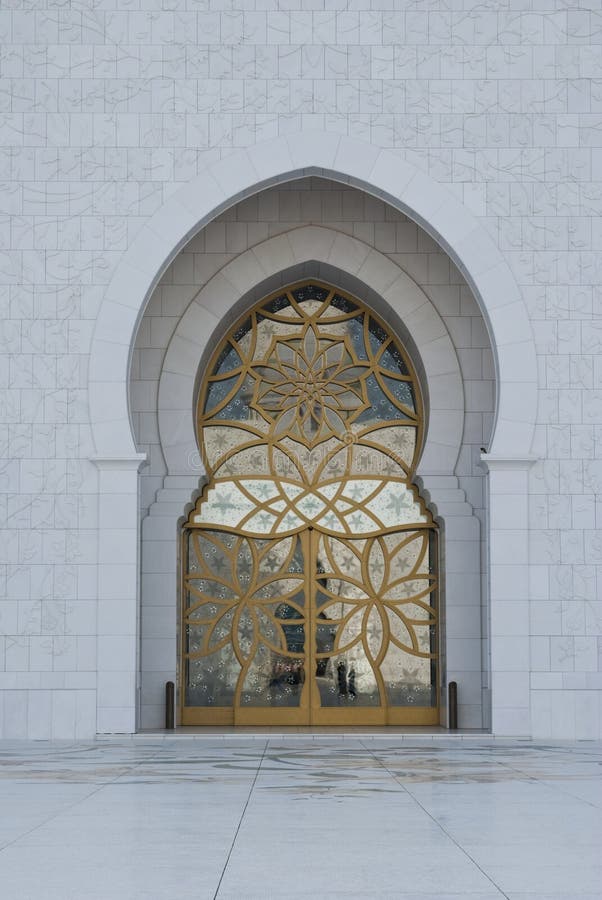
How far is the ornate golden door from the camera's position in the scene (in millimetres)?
13094

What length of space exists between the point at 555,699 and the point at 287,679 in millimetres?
2932

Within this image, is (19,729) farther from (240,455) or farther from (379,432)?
(379,432)

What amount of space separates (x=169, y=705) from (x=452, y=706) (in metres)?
2.83

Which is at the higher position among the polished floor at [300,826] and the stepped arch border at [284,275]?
the stepped arch border at [284,275]

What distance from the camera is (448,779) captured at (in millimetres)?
7781

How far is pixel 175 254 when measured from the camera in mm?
12062

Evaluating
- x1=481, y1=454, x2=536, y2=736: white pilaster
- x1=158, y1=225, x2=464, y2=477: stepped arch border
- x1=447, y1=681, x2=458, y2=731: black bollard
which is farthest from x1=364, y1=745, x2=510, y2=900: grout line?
x1=158, y1=225, x2=464, y2=477: stepped arch border

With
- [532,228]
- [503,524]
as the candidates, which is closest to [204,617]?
[503,524]

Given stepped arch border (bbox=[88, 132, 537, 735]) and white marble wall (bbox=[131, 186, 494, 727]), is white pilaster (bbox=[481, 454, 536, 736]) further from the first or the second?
white marble wall (bbox=[131, 186, 494, 727])

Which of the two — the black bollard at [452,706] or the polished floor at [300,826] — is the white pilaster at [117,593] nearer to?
the polished floor at [300,826]

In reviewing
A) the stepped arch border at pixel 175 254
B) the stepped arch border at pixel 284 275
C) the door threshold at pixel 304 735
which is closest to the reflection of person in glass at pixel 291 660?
the door threshold at pixel 304 735

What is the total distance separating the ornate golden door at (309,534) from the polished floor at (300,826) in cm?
335

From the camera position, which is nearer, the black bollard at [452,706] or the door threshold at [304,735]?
the door threshold at [304,735]

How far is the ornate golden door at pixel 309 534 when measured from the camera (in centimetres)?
1309
